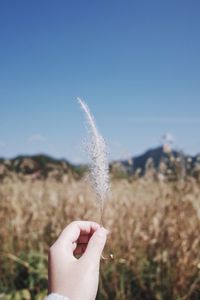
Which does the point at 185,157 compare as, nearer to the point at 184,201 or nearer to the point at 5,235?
the point at 184,201

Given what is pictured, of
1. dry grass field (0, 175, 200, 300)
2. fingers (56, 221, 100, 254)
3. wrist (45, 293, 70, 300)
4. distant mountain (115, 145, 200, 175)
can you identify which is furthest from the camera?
distant mountain (115, 145, 200, 175)

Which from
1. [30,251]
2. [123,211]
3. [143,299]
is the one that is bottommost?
[143,299]

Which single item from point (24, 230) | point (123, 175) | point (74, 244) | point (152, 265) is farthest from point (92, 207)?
point (74, 244)

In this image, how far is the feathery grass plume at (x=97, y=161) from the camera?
1.13m

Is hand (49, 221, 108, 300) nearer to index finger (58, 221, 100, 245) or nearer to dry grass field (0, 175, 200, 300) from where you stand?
index finger (58, 221, 100, 245)

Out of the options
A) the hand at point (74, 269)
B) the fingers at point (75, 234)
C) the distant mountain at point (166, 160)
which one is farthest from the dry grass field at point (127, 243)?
the hand at point (74, 269)

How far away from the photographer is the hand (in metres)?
1.02

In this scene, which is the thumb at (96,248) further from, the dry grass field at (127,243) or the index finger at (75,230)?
the dry grass field at (127,243)

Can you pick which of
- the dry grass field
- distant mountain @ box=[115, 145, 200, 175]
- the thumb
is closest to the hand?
the thumb

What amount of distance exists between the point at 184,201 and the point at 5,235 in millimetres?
1604

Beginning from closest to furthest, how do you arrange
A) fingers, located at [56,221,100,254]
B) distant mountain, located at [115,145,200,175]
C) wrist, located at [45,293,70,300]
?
wrist, located at [45,293,70,300] → fingers, located at [56,221,100,254] → distant mountain, located at [115,145,200,175]

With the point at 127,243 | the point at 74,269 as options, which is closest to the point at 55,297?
the point at 74,269

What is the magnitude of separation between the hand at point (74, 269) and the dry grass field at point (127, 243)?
2374 millimetres

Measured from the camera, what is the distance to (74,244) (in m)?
1.16
